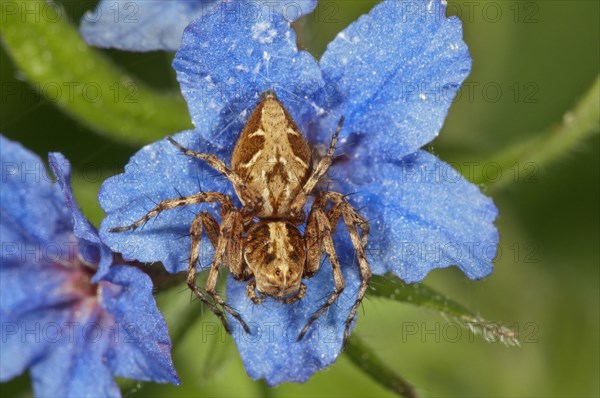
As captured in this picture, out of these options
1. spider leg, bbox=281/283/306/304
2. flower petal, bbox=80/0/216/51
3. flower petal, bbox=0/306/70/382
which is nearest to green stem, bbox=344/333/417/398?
spider leg, bbox=281/283/306/304

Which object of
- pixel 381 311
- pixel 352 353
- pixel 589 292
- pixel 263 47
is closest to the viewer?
pixel 263 47

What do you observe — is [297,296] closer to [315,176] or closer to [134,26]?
[315,176]

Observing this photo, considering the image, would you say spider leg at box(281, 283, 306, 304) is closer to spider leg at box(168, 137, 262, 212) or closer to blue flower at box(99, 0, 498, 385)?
blue flower at box(99, 0, 498, 385)

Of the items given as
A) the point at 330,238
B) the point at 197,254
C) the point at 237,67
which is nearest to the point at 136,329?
the point at 197,254

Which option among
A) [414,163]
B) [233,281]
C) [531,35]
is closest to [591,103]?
[414,163]

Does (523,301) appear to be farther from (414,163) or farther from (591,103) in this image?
(414,163)

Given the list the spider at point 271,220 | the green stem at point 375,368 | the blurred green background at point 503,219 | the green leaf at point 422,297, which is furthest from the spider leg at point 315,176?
the blurred green background at point 503,219
